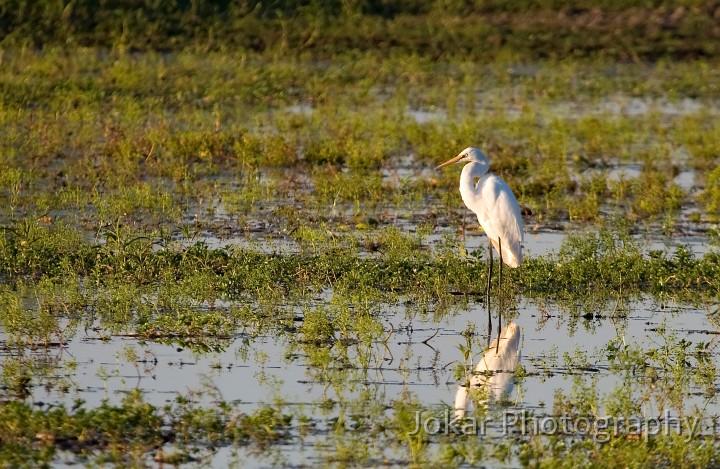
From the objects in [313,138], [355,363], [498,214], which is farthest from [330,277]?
[313,138]

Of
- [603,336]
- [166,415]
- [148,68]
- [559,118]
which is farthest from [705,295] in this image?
[148,68]

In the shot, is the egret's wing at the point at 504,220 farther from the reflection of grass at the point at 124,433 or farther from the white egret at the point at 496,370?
the reflection of grass at the point at 124,433

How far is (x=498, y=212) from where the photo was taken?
9.73 m

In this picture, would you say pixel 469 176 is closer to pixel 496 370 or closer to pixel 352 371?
pixel 496 370

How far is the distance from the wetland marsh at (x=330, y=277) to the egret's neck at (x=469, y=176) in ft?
1.49

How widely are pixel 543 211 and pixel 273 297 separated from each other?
4.29 m

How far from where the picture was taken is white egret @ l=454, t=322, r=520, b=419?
7.07 m

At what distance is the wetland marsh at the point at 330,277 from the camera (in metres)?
6.29

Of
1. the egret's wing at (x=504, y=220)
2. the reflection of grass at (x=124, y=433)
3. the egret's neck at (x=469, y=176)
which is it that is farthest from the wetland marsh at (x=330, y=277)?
the egret's neck at (x=469, y=176)

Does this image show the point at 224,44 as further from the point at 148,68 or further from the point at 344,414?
the point at 344,414

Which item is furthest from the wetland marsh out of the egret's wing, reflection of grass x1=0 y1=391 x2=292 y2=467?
the egret's wing

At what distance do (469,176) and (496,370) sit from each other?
2665 millimetres

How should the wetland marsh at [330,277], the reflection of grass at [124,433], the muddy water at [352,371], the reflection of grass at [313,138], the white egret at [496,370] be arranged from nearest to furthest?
1. the reflection of grass at [124,433]
2. the wetland marsh at [330,277]
3. the muddy water at [352,371]
4. the white egret at [496,370]
5. the reflection of grass at [313,138]

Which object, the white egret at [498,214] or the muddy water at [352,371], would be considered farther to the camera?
the white egret at [498,214]
